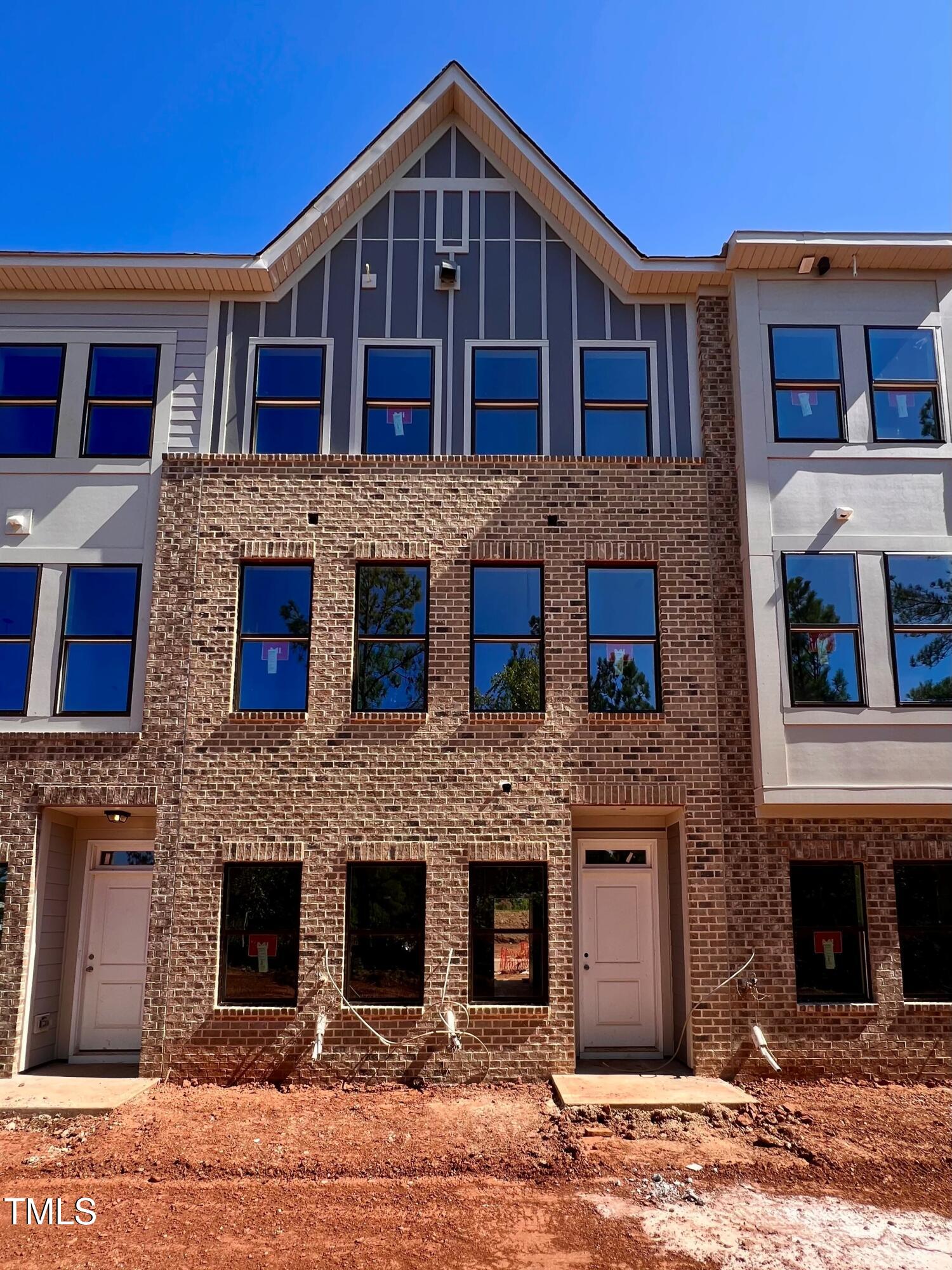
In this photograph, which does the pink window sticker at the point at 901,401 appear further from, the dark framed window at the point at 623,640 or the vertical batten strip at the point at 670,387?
the dark framed window at the point at 623,640

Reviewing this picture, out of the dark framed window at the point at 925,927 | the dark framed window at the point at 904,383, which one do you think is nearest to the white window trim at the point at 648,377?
the dark framed window at the point at 904,383

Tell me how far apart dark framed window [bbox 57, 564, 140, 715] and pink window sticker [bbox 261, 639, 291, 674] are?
1.52 meters

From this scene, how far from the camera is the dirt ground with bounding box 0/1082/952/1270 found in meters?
6.29

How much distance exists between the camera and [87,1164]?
775 cm

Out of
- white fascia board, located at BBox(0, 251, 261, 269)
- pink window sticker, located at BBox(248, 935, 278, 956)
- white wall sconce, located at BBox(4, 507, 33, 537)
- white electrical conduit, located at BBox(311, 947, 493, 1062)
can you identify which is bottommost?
white electrical conduit, located at BBox(311, 947, 493, 1062)

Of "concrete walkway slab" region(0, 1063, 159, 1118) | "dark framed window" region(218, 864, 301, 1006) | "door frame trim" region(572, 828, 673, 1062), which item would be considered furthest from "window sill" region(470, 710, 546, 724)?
"concrete walkway slab" region(0, 1063, 159, 1118)

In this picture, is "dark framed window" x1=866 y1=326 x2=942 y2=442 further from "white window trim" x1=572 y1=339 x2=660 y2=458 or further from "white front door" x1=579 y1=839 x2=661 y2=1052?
"white front door" x1=579 y1=839 x2=661 y2=1052

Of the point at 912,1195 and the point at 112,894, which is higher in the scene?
the point at 112,894

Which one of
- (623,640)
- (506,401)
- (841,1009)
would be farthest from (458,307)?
(841,1009)

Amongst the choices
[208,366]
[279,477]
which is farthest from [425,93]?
[279,477]

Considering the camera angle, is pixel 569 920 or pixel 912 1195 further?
pixel 569 920

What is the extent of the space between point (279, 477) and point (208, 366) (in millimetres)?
1720

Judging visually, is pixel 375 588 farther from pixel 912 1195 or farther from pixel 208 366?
pixel 912 1195

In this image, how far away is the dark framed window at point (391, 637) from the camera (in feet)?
36.1
